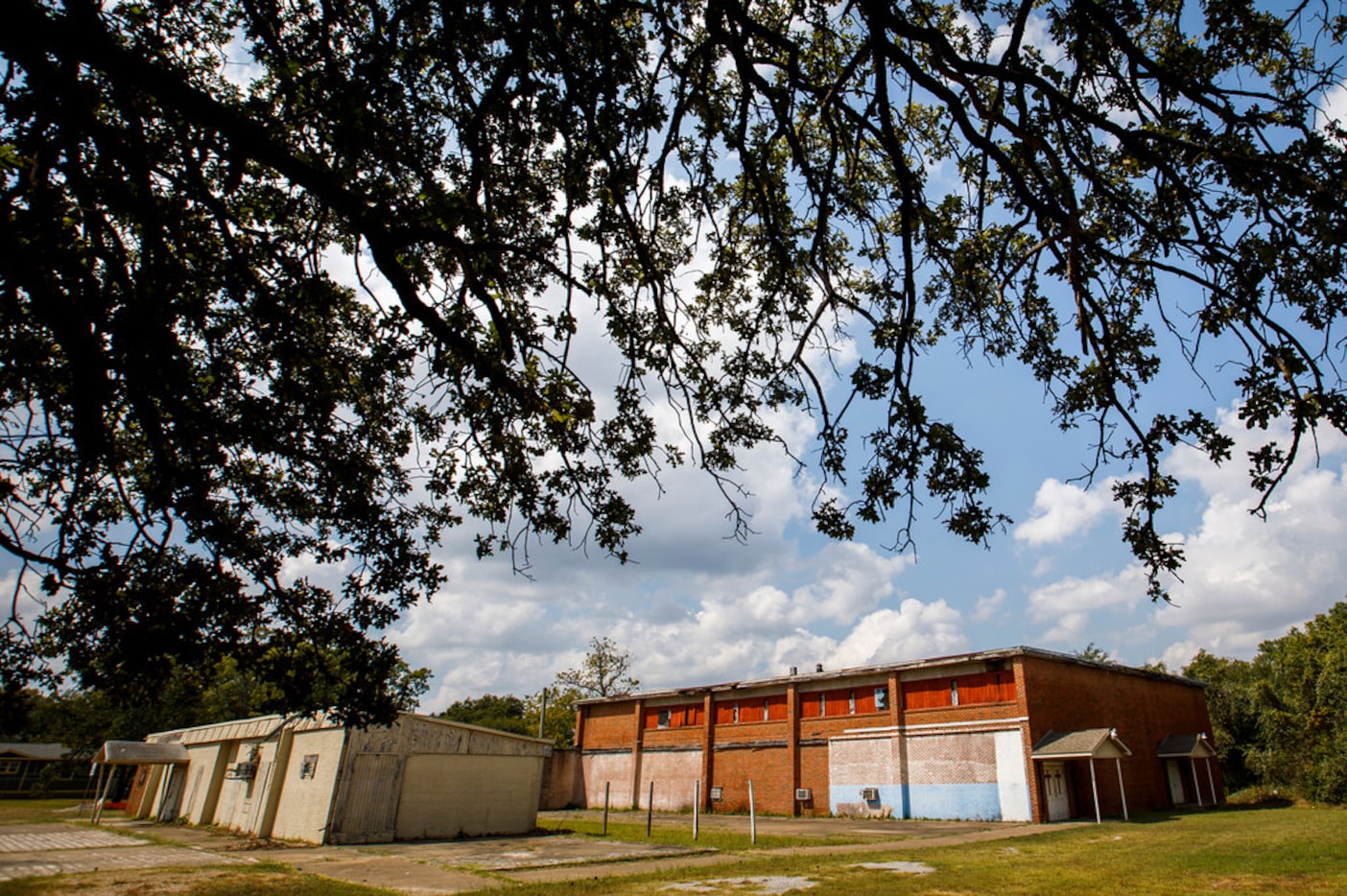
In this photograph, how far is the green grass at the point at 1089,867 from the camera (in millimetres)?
9703

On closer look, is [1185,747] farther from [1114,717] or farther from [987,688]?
[987,688]

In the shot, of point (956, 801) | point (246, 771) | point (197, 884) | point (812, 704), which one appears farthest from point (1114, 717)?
point (246, 771)

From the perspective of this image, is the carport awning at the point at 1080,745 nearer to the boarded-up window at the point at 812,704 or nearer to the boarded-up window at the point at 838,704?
the boarded-up window at the point at 838,704

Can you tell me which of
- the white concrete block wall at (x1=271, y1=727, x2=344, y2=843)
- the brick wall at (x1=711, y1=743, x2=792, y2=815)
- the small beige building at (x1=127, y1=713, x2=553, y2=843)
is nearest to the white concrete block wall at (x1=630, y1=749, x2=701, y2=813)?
the brick wall at (x1=711, y1=743, x2=792, y2=815)

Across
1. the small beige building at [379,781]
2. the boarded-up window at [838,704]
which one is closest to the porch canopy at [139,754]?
the small beige building at [379,781]

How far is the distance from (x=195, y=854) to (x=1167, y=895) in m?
19.9

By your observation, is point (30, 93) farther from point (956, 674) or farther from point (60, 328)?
point (956, 674)

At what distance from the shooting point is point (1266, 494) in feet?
15.9

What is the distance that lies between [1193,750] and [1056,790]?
8898mm

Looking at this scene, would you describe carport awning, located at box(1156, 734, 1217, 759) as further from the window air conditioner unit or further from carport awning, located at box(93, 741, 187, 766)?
carport awning, located at box(93, 741, 187, 766)

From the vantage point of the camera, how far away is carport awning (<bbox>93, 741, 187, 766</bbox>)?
3012 cm

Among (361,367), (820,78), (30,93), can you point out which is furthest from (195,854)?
(820,78)

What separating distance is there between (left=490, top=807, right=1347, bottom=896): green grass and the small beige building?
34.0 ft

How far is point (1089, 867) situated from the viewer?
11859 mm
